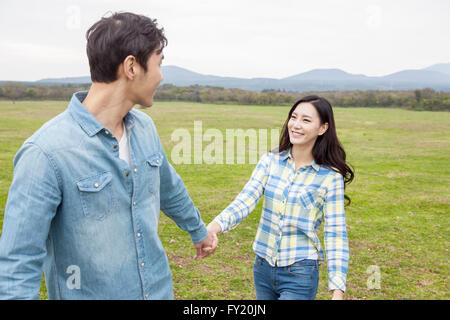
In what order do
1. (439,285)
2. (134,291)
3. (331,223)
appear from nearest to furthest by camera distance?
(134,291) → (331,223) → (439,285)

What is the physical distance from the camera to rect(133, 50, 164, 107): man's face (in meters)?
2.10

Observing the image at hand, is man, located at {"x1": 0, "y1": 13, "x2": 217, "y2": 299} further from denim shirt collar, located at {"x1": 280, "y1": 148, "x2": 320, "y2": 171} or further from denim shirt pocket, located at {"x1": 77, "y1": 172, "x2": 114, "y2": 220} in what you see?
denim shirt collar, located at {"x1": 280, "y1": 148, "x2": 320, "y2": 171}

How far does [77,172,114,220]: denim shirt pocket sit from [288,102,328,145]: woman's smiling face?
1.61 m

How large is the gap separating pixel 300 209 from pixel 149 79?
1497 mm

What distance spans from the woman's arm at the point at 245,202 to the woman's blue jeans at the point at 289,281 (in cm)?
41

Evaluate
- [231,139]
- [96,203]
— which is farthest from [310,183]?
[231,139]

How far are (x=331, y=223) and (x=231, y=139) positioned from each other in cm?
2017

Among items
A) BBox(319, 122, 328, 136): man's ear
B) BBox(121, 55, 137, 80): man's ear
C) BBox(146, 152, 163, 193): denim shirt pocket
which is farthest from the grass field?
BBox(121, 55, 137, 80): man's ear

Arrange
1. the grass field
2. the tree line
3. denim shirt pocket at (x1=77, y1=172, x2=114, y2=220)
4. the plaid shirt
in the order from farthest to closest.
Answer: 1. the tree line
2. the grass field
3. the plaid shirt
4. denim shirt pocket at (x1=77, y1=172, x2=114, y2=220)

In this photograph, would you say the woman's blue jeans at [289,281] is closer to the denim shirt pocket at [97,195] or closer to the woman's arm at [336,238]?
the woman's arm at [336,238]

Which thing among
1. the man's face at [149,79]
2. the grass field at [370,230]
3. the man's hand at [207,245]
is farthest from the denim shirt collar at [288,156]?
the grass field at [370,230]

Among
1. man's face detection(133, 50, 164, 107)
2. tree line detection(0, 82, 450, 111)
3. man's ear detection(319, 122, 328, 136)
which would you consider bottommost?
man's ear detection(319, 122, 328, 136)

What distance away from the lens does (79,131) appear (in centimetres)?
193
